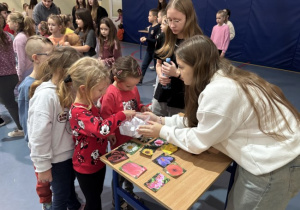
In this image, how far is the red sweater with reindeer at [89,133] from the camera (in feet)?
4.33

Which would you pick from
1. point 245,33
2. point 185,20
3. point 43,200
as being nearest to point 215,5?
point 245,33

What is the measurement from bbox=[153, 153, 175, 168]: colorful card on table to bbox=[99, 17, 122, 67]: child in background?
2.22m

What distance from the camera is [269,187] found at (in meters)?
1.15

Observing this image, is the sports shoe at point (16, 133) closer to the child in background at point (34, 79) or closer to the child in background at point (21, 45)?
the child in background at point (21, 45)

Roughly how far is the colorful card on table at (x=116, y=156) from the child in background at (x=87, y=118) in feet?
0.43

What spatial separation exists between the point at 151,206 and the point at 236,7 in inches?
254

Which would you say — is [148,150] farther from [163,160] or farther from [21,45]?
[21,45]

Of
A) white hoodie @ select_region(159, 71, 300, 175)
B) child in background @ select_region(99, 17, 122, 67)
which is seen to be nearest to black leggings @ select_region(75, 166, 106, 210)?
white hoodie @ select_region(159, 71, 300, 175)

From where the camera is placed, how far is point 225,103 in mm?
1094

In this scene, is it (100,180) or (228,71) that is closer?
(228,71)

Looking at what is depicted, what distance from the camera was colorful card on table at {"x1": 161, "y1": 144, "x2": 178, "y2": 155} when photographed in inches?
55.8

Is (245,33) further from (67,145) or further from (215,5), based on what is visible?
(67,145)

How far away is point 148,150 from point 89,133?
39 cm

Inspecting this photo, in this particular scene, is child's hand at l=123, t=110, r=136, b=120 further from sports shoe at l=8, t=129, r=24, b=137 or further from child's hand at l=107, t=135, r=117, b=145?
sports shoe at l=8, t=129, r=24, b=137
